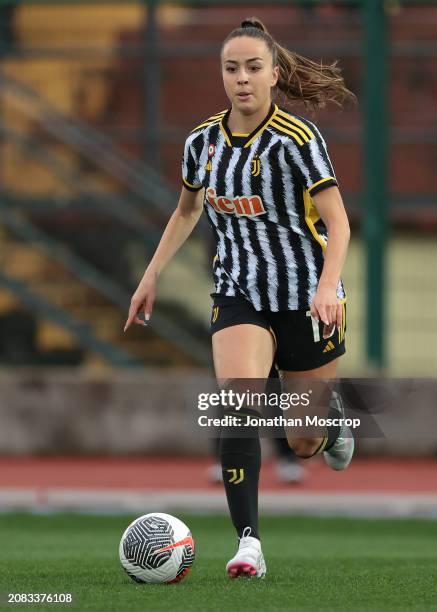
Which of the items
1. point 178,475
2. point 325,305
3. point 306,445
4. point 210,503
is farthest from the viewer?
point 178,475

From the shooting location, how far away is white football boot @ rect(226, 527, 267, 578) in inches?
234

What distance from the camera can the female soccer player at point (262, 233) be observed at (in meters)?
6.00

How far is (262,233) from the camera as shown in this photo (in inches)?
243

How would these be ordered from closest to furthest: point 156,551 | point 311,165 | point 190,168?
point 156,551 → point 311,165 → point 190,168

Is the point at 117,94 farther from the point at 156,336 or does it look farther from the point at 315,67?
the point at 315,67

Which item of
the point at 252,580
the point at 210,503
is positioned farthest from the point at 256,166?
the point at 210,503

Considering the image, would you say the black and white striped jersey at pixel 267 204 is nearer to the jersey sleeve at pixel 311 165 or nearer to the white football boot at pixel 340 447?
the jersey sleeve at pixel 311 165

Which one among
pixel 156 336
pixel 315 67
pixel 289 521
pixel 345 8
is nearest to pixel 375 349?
pixel 156 336

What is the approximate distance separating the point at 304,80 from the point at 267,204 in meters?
0.61

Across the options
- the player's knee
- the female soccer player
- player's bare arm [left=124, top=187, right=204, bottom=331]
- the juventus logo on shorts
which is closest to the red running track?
the player's knee

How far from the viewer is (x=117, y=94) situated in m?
17.5

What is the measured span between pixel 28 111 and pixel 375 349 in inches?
199

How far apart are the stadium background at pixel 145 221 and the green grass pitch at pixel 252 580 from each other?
292 cm

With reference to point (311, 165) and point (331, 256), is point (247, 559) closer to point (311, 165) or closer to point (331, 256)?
point (331, 256)
